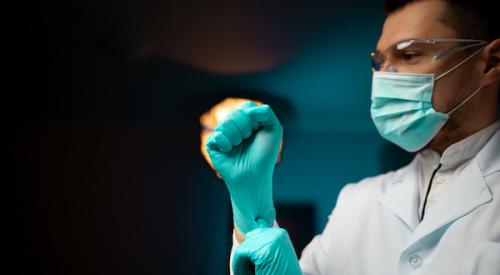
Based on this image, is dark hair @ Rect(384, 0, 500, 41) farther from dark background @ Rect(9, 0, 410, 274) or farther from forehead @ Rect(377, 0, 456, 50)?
dark background @ Rect(9, 0, 410, 274)

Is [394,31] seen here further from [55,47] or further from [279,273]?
[55,47]

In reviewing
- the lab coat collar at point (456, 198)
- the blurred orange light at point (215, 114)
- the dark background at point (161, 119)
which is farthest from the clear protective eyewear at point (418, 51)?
the blurred orange light at point (215, 114)

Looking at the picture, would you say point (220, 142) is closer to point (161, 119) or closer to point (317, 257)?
point (317, 257)

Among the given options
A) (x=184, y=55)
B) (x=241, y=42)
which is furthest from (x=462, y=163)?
(x=184, y=55)

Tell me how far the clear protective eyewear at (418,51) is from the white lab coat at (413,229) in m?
0.25

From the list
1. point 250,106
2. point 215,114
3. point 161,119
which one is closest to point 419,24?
point 250,106

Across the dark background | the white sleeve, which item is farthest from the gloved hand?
the dark background

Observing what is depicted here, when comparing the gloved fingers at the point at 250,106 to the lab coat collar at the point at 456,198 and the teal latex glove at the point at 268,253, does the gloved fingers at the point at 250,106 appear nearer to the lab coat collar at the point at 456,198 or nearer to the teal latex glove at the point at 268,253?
the teal latex glove at the point at 268,253

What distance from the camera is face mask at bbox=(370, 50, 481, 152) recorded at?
996 millimetres

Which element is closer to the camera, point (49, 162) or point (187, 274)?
point (187, 274)

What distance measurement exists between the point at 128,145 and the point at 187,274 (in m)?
0.87

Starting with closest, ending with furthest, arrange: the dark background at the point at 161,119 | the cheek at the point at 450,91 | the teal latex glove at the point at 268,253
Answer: the teal latex glove at the point at 268,253, the cheek at the point at 450,91, the dark background at the point at 161,119

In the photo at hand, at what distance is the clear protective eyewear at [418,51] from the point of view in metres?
1.00

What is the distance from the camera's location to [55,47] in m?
1.83
